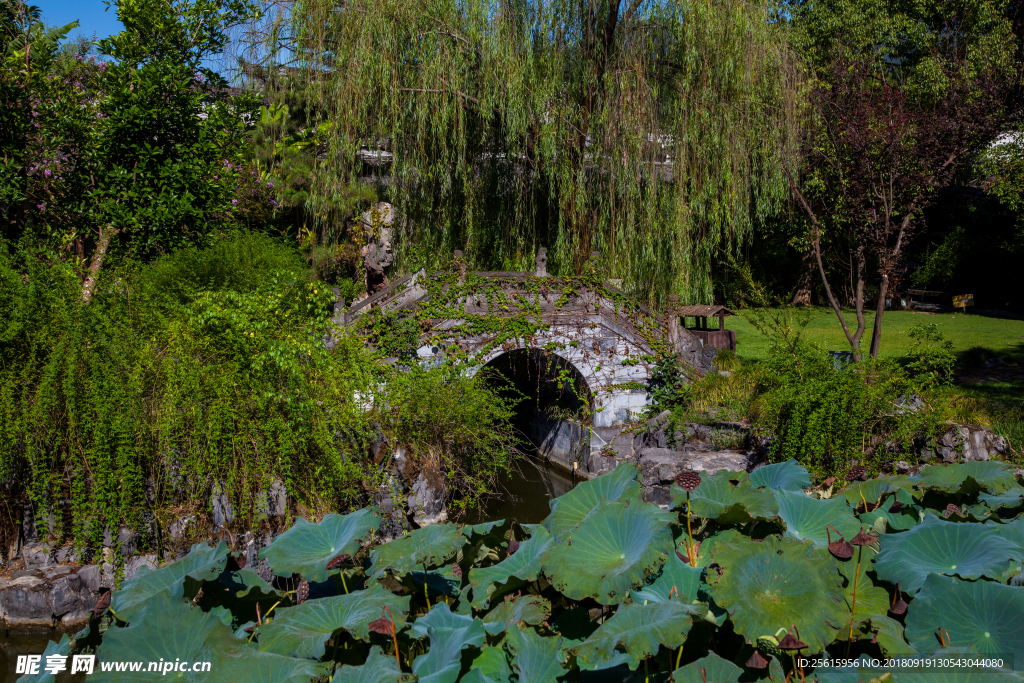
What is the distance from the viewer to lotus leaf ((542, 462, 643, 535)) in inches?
81.4

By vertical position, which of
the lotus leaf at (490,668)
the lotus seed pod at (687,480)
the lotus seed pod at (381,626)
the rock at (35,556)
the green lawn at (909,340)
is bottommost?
the rock at (35,556)

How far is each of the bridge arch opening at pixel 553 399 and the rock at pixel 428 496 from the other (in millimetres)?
2519

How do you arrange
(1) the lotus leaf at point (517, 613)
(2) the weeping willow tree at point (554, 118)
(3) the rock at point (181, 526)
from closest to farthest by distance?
(1) the lotus leaf at point (517, 613)
(3) the rock at point (181, 526)
(2) the weeping willow tree at point (554, 118)

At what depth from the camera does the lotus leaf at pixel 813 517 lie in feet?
6.31

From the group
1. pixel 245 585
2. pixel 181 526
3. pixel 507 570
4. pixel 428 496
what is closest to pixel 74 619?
pixel 181 526

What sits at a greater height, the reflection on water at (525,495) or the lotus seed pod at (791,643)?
the lotus seed pod at (791,643)

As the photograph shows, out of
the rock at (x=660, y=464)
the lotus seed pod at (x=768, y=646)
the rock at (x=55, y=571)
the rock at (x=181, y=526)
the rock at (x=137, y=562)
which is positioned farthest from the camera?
the rock at (x=660, y=464)

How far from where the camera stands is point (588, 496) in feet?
7.11

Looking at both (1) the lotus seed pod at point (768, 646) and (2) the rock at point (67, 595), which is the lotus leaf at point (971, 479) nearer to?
(1) the lotus seed pod at point (768, 646)

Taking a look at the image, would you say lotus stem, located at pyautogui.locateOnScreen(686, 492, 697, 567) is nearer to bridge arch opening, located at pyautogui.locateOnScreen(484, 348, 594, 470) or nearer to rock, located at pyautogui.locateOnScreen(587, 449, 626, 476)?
bridge arch opening, located at pyautogui.locateOnScreen(484, 348, 594, 470)

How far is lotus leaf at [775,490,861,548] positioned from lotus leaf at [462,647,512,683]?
0.85m

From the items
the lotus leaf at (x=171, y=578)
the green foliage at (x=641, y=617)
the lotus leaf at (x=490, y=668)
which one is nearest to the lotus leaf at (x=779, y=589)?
the green foliage at (x=641, y=617)

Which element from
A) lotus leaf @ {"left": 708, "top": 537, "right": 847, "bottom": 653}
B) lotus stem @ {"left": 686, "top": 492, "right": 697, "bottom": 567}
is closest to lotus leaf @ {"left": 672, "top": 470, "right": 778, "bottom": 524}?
lotus stem @ {"left": 686, "top": 492, "right": 697, "bottom": 567}

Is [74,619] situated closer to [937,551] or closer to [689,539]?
[689,539]
